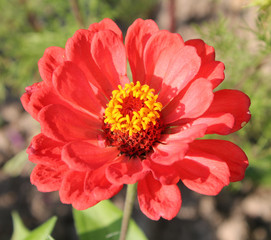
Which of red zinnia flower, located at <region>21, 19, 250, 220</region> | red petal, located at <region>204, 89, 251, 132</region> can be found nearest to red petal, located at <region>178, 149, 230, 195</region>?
red zinnia flower, located at <region>21, 19, 250, 220</region>

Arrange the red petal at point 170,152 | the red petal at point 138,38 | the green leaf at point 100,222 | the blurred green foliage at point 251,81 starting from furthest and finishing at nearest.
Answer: the blurred green foliage at point 251,81 < the green leaf at point 100,222 < the red petal at point 138,38 < the red petal at point 170,152

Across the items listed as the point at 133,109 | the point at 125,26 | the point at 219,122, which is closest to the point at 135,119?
the point at 133,109

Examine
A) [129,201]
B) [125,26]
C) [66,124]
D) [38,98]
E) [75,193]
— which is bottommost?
[125,26]

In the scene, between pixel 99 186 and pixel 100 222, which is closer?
pixel 99 186

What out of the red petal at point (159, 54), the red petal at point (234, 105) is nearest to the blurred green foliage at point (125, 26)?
the red petal at point (159, 54)

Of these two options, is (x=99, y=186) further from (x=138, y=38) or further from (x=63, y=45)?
(x=63, y=45)

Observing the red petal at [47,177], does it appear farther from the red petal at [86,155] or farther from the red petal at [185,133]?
the red petal at [185,133]
